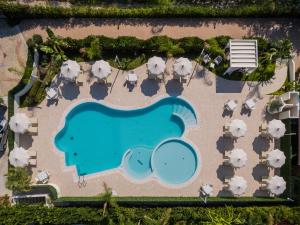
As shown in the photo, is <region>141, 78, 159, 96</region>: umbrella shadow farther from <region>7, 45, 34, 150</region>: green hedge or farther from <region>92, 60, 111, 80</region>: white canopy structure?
<region>7, 45, 34, 150</region>: green hedge

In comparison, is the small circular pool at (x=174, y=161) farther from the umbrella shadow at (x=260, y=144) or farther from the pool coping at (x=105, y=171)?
the umbrella shadow at (x=260, y=144)

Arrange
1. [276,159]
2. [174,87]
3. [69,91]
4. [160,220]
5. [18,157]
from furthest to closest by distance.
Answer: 1. [174,87]
2. [69,91]
3. [276,159]
4. [18,157]
5. [160,220]

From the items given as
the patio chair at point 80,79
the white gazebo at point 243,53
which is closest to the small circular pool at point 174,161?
the white gazebo at point 243,53

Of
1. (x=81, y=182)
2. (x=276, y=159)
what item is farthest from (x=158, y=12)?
(x=81, y=182)

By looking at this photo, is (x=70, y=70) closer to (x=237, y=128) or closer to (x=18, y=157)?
(x=18, y=157)

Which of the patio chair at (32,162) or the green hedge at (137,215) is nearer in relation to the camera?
the green hedge at (137,215)

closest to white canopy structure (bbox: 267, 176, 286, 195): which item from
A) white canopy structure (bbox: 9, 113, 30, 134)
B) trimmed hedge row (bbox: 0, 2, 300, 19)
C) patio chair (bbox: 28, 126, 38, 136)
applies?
trimmed hedge row (bbox: 0, 2, 300, 19)
